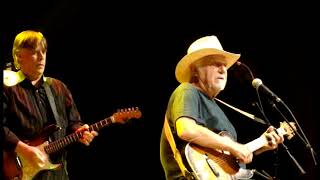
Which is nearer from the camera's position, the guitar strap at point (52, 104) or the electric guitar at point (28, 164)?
the electric guitar at point (28, 164)

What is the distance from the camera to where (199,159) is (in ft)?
11.0

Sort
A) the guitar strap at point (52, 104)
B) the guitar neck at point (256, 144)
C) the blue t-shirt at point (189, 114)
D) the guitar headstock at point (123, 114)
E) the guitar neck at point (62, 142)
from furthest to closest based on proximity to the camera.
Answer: the guitar headstock at point (123, 114)
the guitar strap at point (52, 104)
the guitar neck at point (62, 142)
the guitar neck at point (256, 144)
the blue t-shirt at point (189, 114)

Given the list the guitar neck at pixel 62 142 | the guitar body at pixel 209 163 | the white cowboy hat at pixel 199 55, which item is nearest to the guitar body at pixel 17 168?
the guitar neck at pixel 62 142

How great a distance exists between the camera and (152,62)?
5.37 m

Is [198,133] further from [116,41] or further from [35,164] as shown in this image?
[116,41]

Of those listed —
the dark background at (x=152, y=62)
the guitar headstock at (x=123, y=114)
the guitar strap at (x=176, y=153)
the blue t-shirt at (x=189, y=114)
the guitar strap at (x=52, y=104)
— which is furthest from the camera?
the dark background at (x=152, y=62)

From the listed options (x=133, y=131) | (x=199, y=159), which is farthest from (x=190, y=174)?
(x=133, y=131)

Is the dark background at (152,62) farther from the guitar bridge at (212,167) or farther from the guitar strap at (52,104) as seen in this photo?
the guitar bridge at (212,167)

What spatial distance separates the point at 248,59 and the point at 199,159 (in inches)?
92.3

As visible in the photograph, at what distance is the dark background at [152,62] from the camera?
5125 mm

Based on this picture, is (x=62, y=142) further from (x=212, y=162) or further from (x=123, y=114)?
(x=212, y=162)

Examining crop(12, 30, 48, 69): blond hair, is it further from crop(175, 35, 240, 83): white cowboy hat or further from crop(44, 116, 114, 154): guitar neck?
crop(175, 35, 240, 83): white cowboy hat

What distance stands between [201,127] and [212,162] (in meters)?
0.24

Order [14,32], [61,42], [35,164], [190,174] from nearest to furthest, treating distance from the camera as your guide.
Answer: [190,174]
[35,164]
[14,32]
[61,42]
